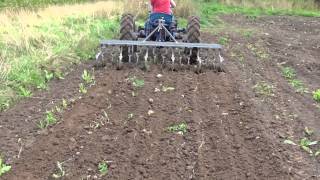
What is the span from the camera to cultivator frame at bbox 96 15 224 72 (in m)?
10.1

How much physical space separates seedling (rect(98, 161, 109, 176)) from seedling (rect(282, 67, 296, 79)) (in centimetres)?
558

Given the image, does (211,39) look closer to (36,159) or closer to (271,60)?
(271,60)

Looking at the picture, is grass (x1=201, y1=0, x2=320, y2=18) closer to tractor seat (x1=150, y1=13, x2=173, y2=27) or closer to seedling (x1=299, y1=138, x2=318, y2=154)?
tractor seat (x1=150, y1=13, x2=173, y2=27)

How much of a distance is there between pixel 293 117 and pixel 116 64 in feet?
12.6

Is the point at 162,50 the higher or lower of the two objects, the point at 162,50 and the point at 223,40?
the higher

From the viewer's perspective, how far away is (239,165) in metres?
5.84

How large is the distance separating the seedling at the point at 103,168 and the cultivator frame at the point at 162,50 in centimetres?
439

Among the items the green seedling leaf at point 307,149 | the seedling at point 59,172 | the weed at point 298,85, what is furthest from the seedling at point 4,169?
the weed at point 298,85

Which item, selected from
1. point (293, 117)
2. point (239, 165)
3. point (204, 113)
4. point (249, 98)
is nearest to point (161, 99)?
point (204, 113)

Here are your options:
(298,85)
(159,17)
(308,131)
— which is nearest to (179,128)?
(308,131)

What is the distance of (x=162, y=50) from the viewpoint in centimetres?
1136

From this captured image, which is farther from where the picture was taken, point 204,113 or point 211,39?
point 211,39

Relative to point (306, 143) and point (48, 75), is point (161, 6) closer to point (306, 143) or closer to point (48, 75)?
point (48, 75)

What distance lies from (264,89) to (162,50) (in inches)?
116
